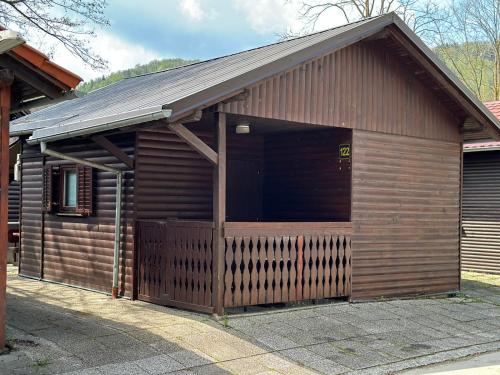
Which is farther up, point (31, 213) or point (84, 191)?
point (84, 191)

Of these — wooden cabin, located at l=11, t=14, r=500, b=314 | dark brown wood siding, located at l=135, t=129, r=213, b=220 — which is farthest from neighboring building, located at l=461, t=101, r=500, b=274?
dark brown wood siding, located at l=135, t=129, r=213, b=220

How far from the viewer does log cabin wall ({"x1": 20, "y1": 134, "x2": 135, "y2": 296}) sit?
1057 cm

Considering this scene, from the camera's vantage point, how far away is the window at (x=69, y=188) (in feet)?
39.4

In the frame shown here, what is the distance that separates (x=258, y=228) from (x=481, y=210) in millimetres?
9686

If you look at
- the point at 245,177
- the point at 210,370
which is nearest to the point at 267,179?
the point at 245,177

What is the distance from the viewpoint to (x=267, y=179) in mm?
12820

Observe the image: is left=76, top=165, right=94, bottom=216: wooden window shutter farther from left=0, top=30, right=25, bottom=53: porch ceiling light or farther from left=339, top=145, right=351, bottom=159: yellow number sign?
left=0, top=30, right=25, bottom=53: porch ceiling light

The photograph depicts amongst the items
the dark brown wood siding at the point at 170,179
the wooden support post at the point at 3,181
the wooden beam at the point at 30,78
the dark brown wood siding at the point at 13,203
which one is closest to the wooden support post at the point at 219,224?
the dark brown wood siding at the point at 170,179

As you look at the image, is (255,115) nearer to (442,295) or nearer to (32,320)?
(32,320)

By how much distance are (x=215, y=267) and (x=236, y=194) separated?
3640 mm

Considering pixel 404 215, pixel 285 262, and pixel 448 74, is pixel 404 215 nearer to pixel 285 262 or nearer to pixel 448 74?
pixel 448 74

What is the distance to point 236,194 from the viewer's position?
490 inches

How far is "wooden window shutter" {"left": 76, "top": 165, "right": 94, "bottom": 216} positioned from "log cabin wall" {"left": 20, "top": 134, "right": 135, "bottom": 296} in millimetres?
108

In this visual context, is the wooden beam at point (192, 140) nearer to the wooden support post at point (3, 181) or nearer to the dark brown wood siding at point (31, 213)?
the wooden support post at point (3, 181)
